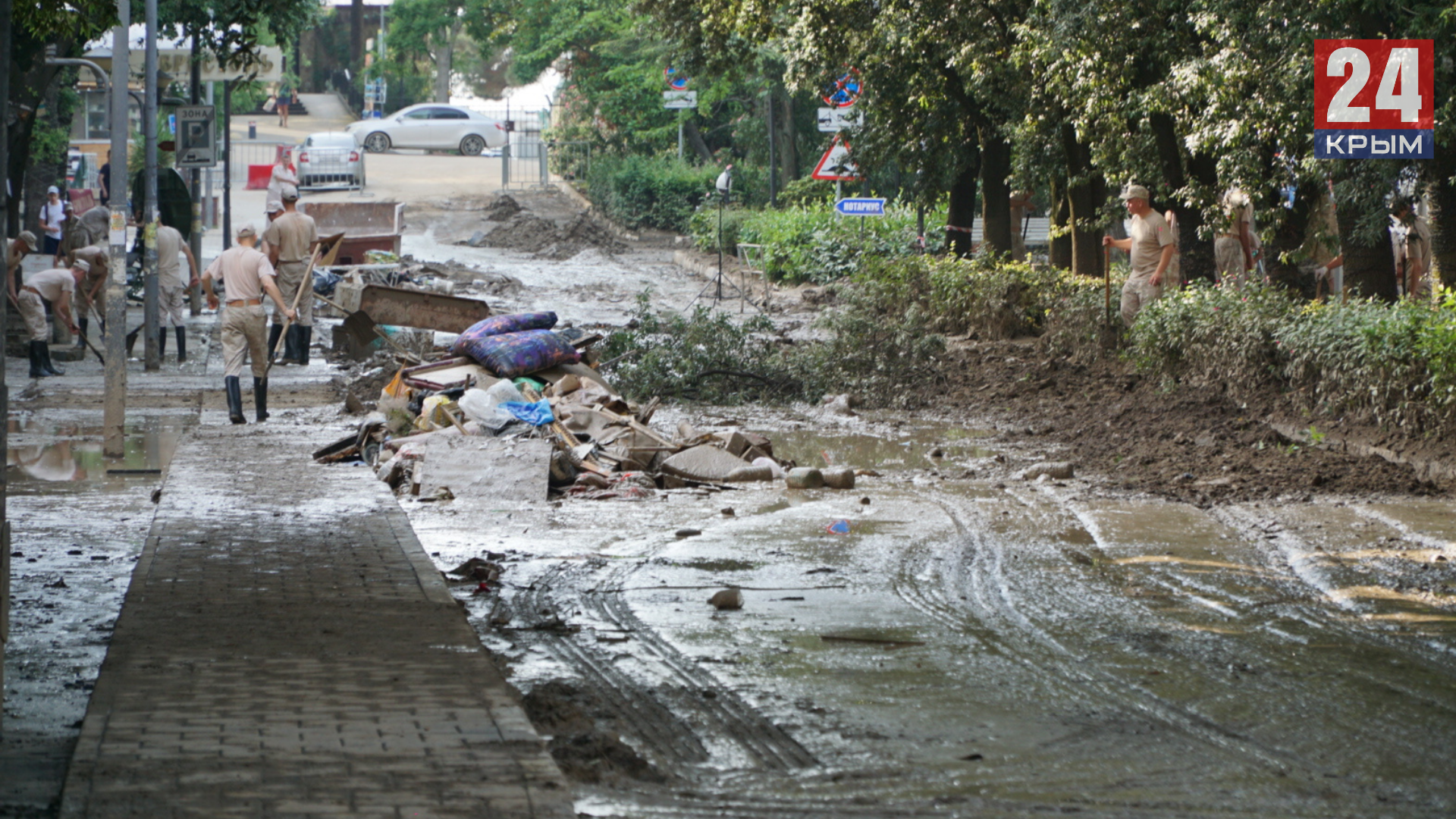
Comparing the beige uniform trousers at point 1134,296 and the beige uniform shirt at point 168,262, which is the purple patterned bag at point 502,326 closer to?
the beige uniform shirt at point 168,262

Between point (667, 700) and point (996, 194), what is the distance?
17759mm

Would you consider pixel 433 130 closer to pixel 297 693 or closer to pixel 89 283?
pixel 89 283

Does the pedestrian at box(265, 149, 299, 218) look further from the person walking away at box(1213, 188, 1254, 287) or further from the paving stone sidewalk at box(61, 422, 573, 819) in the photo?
the paving stone sidewalk at box(61, 422, 573, 819)

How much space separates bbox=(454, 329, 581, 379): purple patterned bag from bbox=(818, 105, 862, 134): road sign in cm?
951

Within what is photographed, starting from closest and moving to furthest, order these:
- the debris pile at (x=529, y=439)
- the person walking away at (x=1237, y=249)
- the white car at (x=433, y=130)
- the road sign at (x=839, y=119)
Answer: the debris pile at (x=529, y=439)
the person walking away at (x=1237, y=249)
the road sign at (x=839, y=119)
the white car at (x=433, y=130)

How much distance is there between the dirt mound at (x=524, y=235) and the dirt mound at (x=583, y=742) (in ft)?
93.9

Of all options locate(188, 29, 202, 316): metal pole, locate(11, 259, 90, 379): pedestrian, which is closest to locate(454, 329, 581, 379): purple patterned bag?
locate(11, 259, 90, 379): pedestrian

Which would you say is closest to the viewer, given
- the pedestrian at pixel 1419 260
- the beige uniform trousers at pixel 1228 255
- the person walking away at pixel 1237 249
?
the pedestrian at pixel 1419 260

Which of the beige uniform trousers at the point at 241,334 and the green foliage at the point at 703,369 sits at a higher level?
the beige uniform trousers at the point at 241,334

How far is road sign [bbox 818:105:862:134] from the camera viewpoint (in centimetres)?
2195

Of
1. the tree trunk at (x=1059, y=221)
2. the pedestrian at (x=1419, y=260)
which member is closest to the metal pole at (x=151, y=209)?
the tree trunk at (x=1059, y=221)

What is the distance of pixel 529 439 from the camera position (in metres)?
10.6

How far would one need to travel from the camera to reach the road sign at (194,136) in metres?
19.1

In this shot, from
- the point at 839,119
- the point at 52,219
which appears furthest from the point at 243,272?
the point at 52,219
